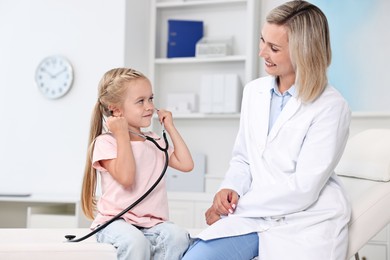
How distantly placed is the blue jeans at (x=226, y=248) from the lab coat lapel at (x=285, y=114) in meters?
0.31

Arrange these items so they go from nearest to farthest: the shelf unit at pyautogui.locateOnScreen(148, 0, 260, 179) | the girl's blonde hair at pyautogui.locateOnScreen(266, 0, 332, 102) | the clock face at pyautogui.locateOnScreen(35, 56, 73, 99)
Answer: the girl's blonde hair at pyautogui.locateOnScreen(266, 0, 332, 102), the shelf unit at pyautogui.locateOnScreen(148, 0, 260, 179), the clock face at pyautogui.locateOnScreen(35, 56, 73, 99)

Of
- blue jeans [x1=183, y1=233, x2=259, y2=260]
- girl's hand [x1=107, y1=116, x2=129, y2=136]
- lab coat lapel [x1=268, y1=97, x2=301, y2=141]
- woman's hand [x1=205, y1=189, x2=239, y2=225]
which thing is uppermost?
lab coat lapel [x1=268, y1=97, x2=301, y2=141]

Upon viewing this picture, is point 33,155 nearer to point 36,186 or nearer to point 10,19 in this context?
point 36,186

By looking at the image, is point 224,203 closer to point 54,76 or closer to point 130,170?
point 130,170

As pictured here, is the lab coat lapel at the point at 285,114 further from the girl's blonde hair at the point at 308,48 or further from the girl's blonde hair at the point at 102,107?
the girl's blonde hair at the point at 102,107

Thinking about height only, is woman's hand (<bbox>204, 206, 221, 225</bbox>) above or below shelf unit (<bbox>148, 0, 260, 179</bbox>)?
below

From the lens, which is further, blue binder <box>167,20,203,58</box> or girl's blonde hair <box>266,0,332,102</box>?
blue binder <box>167,20,203,58</box>

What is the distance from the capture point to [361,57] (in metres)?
3.84

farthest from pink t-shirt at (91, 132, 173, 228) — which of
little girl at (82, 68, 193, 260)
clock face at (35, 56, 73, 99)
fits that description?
clock face at (35, 56, 73, 99)

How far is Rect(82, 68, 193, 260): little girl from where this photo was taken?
1.91m

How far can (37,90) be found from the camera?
447 centimetres

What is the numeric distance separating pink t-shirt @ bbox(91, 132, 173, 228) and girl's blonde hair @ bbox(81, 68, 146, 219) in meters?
0.06

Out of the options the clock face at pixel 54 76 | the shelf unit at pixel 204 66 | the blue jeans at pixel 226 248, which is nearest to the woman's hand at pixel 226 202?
the blue jeans at pixel 226 248

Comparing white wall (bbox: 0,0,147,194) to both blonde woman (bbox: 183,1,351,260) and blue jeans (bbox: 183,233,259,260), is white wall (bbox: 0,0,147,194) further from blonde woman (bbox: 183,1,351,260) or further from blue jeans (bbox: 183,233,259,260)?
blue jeans (bbox: 183,233,259,260)
